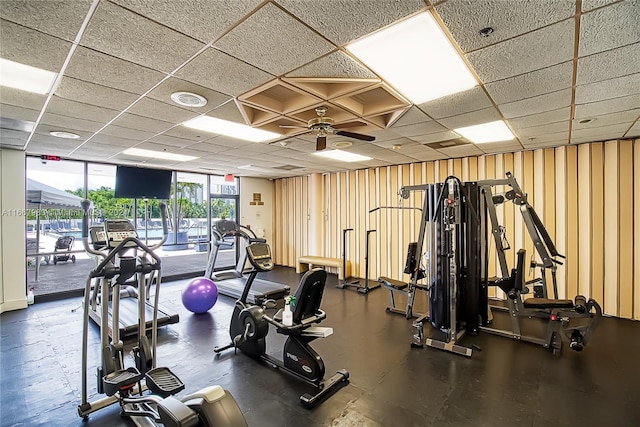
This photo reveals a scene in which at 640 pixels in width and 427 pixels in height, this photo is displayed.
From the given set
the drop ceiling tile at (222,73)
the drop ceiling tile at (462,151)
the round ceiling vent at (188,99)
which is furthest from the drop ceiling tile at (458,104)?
the round ceiling vent at (188,99)

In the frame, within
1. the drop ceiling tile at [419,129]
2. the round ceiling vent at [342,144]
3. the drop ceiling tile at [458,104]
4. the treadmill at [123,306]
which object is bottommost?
the treadmill at [123,306]

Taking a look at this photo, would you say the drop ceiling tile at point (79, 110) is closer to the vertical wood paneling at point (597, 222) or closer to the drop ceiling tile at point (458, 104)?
the drop ceiling tile at point (458, 104)

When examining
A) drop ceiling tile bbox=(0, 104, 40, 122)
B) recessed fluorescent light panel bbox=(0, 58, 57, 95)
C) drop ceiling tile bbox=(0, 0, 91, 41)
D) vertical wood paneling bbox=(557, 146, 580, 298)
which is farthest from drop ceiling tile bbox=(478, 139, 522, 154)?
drop ceiling tile bbox=(0, 104, 40, 122)

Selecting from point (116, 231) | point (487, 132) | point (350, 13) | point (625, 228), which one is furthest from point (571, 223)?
point (116, 231)

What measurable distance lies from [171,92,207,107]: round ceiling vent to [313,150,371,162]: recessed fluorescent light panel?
262 centimetres

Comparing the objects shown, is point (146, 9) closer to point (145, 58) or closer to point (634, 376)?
point (145, 58)

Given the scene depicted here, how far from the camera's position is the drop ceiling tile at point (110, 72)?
7.13ft

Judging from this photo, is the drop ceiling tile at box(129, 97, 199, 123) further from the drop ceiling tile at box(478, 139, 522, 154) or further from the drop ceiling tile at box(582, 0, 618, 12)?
the drop ceiling tile at box(478, 139, 522, 154)

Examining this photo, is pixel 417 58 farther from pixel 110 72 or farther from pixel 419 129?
pixel 110 72

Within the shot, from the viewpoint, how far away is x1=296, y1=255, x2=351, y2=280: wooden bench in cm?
749

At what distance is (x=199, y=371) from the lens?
3314 mm

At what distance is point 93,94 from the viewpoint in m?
2.83

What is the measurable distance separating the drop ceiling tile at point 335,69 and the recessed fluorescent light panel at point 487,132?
2.22 metres

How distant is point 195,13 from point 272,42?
1.61 ft
